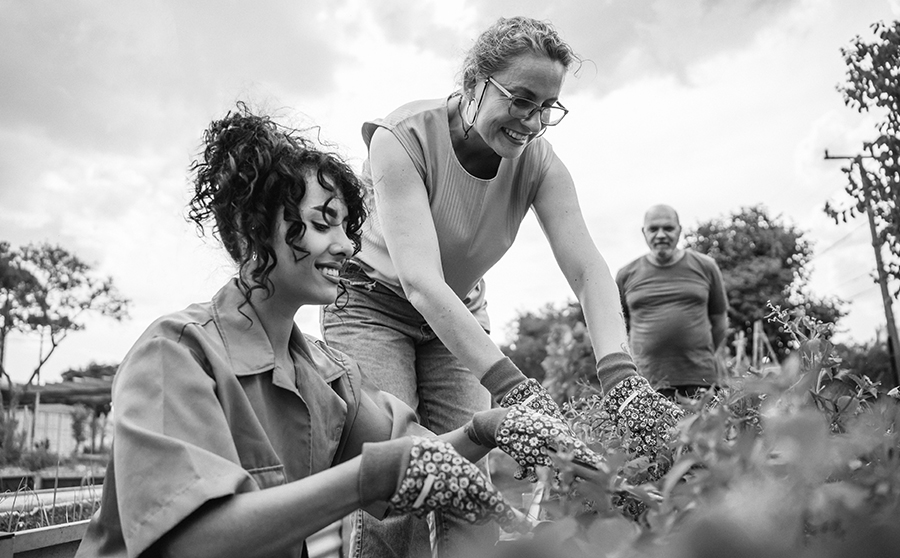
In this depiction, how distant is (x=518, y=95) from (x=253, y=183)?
2.38 feet

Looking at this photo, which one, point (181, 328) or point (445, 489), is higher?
point (181, 328)

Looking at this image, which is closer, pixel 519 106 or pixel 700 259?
pixel 519 106

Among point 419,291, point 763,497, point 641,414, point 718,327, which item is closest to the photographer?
point 763,497

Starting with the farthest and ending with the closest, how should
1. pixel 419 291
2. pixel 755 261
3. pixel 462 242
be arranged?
pixel 755 261 → pixel 462 242 → pixel 419 291

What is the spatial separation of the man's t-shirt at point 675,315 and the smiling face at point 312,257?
3.91 meters

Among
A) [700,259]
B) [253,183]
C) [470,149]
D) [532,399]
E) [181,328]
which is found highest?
[700,259]

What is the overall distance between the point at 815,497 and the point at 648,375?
16.2ft

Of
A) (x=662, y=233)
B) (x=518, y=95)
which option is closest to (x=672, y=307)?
(x=662, y=233)

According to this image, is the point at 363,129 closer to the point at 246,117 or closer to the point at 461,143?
the point at 461,143

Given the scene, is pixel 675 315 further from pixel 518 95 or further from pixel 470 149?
pixel 518 95

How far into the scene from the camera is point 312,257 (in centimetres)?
159

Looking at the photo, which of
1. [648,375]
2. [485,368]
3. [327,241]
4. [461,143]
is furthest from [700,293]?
[327,241]

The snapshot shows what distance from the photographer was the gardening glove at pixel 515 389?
168 centimetres

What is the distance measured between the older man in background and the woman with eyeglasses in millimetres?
3176
